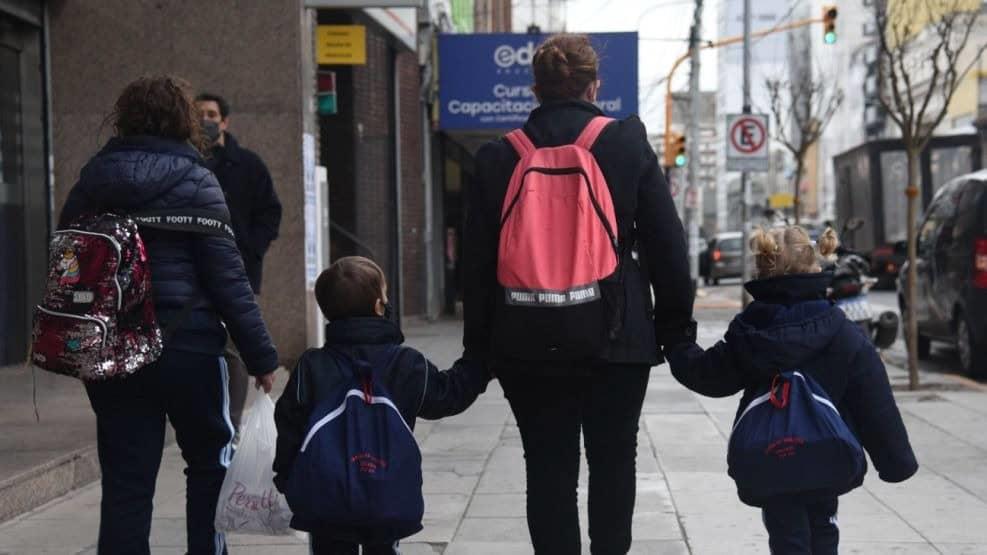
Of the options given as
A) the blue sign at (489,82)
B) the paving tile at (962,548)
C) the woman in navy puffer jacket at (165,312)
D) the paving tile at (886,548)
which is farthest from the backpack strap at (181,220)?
the blue sign at (489,82)

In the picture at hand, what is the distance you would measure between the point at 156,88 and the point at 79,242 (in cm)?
60

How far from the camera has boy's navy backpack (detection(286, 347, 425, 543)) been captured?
3.78 m

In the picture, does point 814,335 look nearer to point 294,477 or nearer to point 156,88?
point 294,477

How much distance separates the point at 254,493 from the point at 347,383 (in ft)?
1.94

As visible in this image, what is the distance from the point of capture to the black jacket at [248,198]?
686 cm

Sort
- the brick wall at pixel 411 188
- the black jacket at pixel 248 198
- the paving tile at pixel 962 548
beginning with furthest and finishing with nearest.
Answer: the brick wall at pixel 411 188 < the black jacket at pixel 248 198 < the paving tile at pixel 962 548

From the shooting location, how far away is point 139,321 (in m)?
4.17

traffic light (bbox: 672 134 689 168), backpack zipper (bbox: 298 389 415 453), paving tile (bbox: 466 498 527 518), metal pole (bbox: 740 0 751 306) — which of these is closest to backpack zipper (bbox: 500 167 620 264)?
Result: backpack zipper (bbox: 298 389 415 453)

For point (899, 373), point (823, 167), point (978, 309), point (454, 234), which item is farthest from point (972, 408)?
point (823, 167)

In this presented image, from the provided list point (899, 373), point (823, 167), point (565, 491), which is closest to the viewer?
point (565, 491)

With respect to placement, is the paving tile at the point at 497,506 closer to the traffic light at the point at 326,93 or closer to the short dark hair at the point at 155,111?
the short dark hair at the point at 155,111

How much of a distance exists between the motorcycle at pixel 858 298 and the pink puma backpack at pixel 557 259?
28.8 feet

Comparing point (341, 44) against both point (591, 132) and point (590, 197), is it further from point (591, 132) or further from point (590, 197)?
point (590, 197)

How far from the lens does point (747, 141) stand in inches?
872
